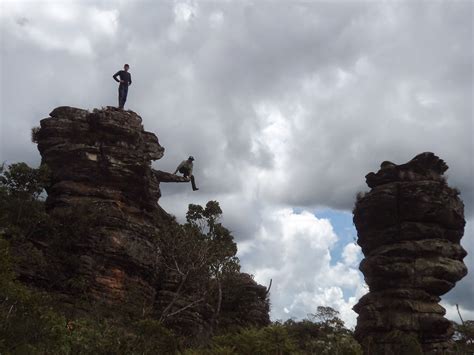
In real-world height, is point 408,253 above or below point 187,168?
below

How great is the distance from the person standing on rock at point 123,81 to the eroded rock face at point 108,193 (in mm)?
1310

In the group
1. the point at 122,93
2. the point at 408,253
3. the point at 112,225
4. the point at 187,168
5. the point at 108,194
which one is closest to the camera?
the point at 112,225

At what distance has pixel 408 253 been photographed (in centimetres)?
3334

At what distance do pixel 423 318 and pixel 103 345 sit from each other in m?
25.3

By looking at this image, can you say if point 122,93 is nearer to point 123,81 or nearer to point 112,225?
point 123,81

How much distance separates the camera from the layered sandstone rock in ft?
91.2

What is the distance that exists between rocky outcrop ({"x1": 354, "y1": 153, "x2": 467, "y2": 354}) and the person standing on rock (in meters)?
20.8

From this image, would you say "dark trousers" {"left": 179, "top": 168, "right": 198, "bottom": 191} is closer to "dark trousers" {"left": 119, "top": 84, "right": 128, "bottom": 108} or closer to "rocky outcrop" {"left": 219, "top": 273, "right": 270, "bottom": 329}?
"dark trousers" {"left": 119, "top": 84, "right": 128, "bottom": 108}

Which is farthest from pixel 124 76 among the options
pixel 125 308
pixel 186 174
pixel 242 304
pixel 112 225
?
pixel 242 304

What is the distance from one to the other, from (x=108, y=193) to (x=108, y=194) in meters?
0.08

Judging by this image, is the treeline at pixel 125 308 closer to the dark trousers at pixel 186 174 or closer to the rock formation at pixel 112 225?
the rock formation at pixel 112 225

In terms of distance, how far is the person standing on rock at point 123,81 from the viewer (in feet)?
97.1

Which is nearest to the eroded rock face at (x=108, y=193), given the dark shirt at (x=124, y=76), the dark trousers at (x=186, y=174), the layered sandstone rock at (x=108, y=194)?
the layered sandstone rock at (x=108, y=194)

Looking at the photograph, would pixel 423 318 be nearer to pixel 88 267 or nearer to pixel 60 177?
pixel 88 267
